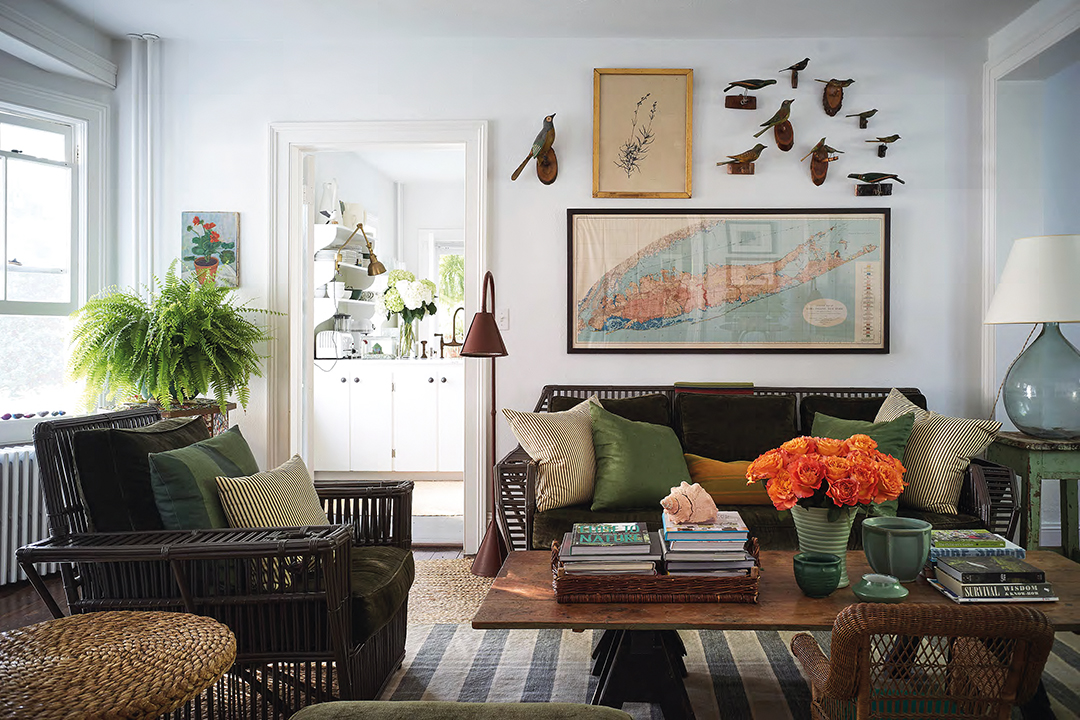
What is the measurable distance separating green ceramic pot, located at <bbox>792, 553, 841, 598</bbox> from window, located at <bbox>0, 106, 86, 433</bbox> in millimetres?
3375

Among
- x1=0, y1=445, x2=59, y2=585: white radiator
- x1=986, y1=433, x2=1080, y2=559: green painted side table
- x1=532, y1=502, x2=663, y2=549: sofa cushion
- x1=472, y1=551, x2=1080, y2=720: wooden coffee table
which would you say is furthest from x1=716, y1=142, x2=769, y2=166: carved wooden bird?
x1=0, y1=445, x2=59, y2=585: white radiator

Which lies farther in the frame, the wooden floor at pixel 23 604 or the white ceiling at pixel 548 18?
the white ceiling at pixel 548 18

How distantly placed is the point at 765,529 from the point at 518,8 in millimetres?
2508

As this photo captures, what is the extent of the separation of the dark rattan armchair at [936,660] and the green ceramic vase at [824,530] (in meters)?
0.56

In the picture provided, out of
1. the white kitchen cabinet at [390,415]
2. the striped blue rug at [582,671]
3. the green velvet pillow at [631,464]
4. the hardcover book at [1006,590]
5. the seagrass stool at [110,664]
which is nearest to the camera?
the seagrass stool at [110,664]

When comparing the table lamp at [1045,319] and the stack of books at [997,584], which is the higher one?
the table lamp at [1045,319]

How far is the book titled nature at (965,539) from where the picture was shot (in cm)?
211

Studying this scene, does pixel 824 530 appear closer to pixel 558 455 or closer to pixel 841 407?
pixel 558 455

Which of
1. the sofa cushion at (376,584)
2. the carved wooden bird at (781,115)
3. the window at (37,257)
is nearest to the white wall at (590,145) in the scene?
the carved wooden bird at (781,115)

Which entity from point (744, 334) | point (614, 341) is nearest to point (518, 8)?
point (614, 341)

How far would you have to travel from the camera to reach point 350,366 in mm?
5953

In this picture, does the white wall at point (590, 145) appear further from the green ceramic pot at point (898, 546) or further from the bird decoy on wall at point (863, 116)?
the green ceramic pot at point (898, 546)

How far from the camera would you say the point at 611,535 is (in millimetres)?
2078

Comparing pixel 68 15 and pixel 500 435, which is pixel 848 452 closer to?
pixel 500 435
